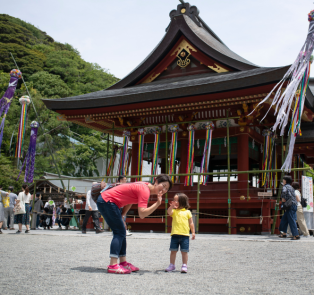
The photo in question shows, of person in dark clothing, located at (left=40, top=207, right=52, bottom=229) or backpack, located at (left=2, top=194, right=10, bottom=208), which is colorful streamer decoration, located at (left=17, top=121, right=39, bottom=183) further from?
person in dark clothing, located at (left=40, top=207, right=52, bottom=229)

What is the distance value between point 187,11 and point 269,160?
7058mm

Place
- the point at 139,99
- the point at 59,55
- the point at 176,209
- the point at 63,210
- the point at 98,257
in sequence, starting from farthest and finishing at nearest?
the point at 59,55
the point at 63,210
the point at 139,99
the point at 98,257
the point at 176,209

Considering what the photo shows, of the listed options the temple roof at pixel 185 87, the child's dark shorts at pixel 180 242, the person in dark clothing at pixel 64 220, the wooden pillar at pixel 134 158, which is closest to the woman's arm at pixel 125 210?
the child's dark shorts at pixel 180 242

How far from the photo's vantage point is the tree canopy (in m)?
28.5

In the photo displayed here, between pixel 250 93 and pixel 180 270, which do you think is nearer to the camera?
pixel 180 270

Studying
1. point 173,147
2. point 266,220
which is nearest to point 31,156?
point 173,147

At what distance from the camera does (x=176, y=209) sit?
485 centimetres

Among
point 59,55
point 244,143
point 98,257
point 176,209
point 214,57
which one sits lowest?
point 98,257

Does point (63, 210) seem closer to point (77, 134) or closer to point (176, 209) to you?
point (176, 209)

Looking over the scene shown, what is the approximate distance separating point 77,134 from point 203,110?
24779 millimetres

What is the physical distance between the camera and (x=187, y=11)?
49.0ft

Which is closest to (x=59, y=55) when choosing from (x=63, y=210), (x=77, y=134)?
(x=77, y=134)

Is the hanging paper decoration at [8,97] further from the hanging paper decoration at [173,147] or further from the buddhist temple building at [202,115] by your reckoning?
the hanging paper decoration at [173,147]

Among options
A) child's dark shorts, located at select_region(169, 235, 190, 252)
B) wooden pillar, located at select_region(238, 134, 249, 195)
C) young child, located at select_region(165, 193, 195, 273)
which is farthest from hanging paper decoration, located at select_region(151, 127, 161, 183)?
child's dark shorts, located at select_region(169, 235, 190, 252)
